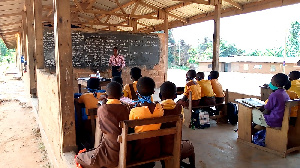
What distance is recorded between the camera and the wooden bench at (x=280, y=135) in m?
3.29

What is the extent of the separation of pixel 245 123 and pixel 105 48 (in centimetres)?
664

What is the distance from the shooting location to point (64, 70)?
2.78 metres

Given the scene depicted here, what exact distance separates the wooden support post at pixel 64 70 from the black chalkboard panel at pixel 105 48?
6.12 metres

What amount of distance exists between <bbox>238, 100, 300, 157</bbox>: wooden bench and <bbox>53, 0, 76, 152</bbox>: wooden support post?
2548mm

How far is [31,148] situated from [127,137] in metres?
3.24

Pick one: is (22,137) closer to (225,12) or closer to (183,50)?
(225,12)

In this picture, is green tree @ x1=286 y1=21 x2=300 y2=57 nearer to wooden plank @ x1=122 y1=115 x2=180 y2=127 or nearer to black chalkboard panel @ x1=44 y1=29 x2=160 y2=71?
black chalkboard panel @ x1=44 y1=29 x2=160 y2=71

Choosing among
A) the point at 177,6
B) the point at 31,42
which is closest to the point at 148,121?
the point at 31,42

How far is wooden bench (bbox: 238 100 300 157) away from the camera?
129 inches

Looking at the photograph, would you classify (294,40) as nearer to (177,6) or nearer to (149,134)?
(177,6)

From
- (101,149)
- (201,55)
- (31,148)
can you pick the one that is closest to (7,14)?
(31,148)

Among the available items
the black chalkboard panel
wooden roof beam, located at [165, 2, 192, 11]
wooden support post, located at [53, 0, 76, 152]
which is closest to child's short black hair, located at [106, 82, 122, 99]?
wooden support post, located at [53, 0, 76, 152]

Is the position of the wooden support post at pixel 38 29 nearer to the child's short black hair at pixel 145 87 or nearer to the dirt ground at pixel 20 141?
the dirt ground at pixel 20 141

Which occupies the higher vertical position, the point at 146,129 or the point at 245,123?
the point at 146,129
